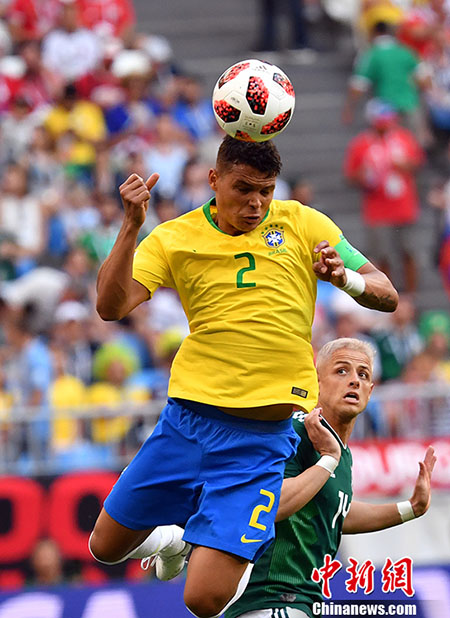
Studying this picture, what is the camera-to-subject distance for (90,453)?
11.2m

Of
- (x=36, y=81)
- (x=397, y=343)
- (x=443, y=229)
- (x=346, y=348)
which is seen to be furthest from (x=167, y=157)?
(x=346, y=348)

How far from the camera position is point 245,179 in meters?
6.32

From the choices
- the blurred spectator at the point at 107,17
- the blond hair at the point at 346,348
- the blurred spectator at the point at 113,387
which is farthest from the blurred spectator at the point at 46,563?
the blurred spectator at the point at 107,17

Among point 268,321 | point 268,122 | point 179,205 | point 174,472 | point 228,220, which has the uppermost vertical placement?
point 179,205

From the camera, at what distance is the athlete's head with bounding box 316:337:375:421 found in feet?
22.6

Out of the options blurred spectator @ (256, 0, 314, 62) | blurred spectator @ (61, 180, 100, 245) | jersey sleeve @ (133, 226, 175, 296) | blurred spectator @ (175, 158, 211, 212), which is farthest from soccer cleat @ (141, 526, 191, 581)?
blurred spectator @ (256, 0, 314, 62)

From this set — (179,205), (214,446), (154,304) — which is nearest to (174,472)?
(214,446)

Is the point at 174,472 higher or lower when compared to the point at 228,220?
lower

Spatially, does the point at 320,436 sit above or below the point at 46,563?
above

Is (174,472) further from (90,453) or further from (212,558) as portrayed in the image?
(90,453)

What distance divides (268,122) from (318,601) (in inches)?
95.9

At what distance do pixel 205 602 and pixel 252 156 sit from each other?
6.87 ft

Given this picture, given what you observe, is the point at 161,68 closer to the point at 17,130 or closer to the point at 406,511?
the point at 17,130

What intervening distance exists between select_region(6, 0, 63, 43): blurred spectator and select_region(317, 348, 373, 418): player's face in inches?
410
